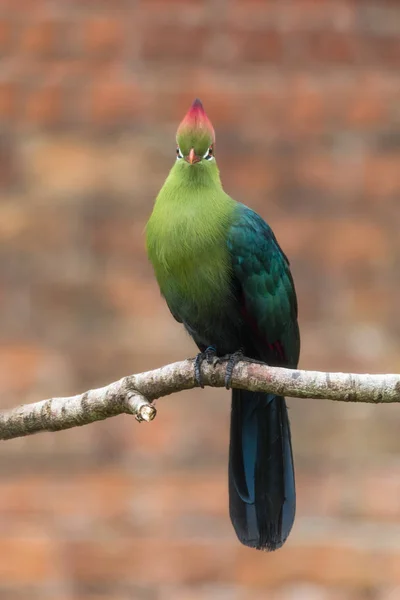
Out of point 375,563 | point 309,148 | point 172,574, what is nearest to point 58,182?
point 309,148

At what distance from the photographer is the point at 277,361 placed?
81.0 inches

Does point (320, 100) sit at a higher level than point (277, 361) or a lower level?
higher

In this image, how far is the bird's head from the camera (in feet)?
6.36

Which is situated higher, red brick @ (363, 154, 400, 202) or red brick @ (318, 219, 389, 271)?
red brick @ (363, 154, 400, 202)

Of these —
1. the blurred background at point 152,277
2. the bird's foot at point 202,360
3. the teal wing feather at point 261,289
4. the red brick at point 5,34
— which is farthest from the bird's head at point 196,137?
the red brick at point 5,34

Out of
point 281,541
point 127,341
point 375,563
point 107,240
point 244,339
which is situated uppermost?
point 107,240

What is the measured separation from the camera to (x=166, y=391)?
1.72 metres

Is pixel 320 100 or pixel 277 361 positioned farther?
pixel 320 100

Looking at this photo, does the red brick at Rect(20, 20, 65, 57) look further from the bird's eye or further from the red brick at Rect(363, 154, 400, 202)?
the bird's eye

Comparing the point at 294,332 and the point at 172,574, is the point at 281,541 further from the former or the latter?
the point at 172,574

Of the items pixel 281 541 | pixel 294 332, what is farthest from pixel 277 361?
pixel 281 541

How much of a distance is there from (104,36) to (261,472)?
1.54 m

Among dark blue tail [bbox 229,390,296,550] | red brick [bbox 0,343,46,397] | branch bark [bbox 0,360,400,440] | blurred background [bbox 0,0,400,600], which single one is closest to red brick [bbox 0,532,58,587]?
blurred background [bbox 0,0,400,600]

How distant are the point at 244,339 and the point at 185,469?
1.01m
